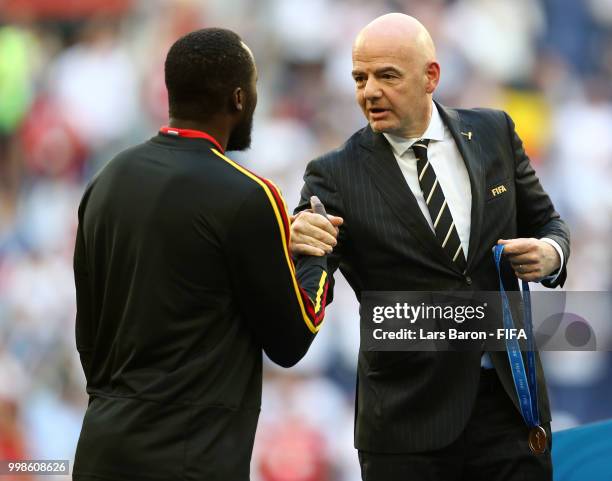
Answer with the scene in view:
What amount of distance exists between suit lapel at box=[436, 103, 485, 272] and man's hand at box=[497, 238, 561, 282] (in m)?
0.09

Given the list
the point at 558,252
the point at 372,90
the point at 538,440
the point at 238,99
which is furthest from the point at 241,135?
the point at 538,440

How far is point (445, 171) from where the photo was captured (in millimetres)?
3289

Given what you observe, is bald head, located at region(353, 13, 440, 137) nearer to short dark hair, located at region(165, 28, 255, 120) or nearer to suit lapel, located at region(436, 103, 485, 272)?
suit lapel, located at region(436, 103, 485, 272)

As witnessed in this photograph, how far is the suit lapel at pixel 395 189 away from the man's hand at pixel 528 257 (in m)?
0.17

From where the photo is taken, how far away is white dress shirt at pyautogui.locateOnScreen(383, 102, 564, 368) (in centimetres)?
323

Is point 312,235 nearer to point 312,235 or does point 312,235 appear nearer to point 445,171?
point 312,235

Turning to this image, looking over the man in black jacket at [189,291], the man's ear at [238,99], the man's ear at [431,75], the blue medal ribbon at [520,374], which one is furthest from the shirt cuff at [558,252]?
the man's ear at [238,99]

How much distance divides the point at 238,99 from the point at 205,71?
0.10 metres

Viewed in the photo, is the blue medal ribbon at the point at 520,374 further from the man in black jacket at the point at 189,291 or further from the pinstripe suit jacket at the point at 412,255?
the man in black jacket at the point at 189,291

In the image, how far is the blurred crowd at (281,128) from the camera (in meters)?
6.53

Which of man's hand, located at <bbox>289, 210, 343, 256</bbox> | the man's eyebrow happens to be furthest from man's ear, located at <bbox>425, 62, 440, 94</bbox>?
man's hand, located at <bbox>289, 210, 343, 256</bbox>

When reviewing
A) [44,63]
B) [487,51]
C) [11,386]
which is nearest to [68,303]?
[11,386]

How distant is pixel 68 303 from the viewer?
276 inches

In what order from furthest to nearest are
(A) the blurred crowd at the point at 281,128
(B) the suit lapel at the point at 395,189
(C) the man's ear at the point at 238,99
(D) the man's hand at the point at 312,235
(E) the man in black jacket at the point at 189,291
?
1. (A) the blurred crowd at the point at 281,128
2. (B) the suit lapel at the point at 395,189
3. (D) the man's hand at the point at 312,235
4. (C) the man's ear at the point at 238,99
5. (E) the man in black jacket at the point at 189,291
